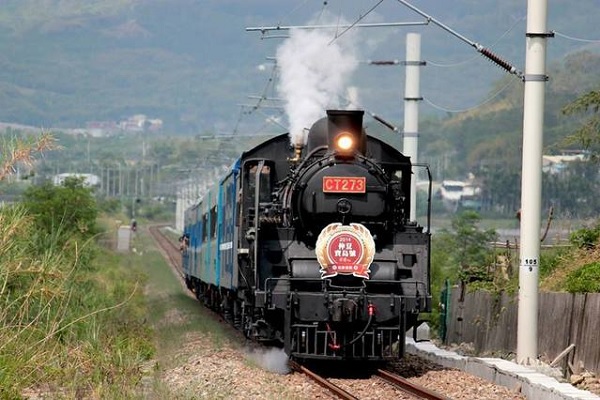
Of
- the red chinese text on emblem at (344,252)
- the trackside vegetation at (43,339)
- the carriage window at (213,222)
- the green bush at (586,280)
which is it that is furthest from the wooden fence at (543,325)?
the trackside vegetation at (43,339)

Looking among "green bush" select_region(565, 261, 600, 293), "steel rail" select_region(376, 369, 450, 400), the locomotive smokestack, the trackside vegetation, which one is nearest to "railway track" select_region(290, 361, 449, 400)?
"steel rail" select_region(376, 369, 450, 400)

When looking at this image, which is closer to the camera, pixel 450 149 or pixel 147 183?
pixel 450 149

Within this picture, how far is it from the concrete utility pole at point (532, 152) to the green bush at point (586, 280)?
1.32 m

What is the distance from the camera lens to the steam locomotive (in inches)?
800

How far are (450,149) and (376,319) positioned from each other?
127 meters

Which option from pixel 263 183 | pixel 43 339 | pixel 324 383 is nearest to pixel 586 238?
pixel 263 183

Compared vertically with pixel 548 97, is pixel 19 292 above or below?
below

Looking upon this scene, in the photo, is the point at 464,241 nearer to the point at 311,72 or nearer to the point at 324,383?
the point at 311,72

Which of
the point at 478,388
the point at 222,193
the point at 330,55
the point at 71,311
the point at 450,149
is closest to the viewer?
the point at 478,388

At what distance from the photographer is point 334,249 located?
68.0ft

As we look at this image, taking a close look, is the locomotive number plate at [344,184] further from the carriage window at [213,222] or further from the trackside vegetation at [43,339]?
the carriage window at [213,222]

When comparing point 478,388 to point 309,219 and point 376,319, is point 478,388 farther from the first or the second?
point 309,219

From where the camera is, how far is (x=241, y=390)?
17.8 m

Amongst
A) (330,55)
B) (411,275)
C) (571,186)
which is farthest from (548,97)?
(411,275)
